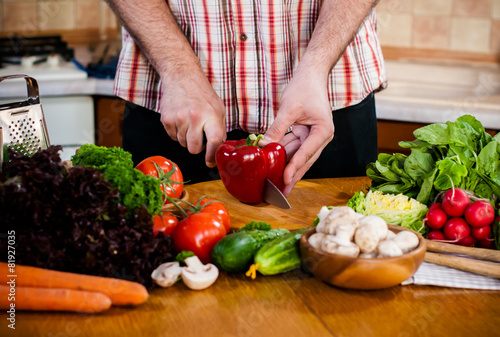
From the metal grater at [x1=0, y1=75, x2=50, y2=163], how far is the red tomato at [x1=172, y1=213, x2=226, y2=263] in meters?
0.33

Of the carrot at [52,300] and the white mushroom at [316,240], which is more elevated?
the white mushroom at [316,240]

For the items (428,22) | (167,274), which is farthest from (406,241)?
(428,22)

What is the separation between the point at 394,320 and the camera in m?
0.78

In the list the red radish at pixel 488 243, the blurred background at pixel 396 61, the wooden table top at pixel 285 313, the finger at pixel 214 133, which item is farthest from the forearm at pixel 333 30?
the blurred background at pixel 396 61

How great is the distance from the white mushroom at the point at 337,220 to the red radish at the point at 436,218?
0.31m

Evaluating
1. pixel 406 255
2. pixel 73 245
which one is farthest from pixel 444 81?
pixel 73 245

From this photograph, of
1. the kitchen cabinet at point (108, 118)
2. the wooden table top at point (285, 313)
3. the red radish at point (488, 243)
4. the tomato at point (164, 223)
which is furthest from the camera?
the kitchen cabinet at point (108, 118)

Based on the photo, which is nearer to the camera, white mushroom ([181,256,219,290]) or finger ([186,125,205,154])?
white mushroom ([181,256,219,290])

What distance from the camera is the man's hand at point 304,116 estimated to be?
1223 mm

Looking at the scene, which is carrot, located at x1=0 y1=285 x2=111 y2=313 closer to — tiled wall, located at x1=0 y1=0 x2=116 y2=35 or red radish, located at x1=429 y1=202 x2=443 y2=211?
red radish, located at x1=429 y1=202 x2=443 y2=211

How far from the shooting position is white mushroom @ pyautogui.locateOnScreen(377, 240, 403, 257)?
2.70 ft

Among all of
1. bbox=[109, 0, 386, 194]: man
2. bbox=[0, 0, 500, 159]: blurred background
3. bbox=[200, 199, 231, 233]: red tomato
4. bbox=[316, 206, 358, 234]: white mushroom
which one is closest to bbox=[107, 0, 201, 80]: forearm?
bbox=[109, 0, 386, 194]: man

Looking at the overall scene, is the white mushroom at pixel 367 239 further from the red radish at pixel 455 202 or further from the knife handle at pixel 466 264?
the red radish at pixel 455 202

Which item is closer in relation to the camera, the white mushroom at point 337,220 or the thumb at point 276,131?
the white mushroom at point 337,220
